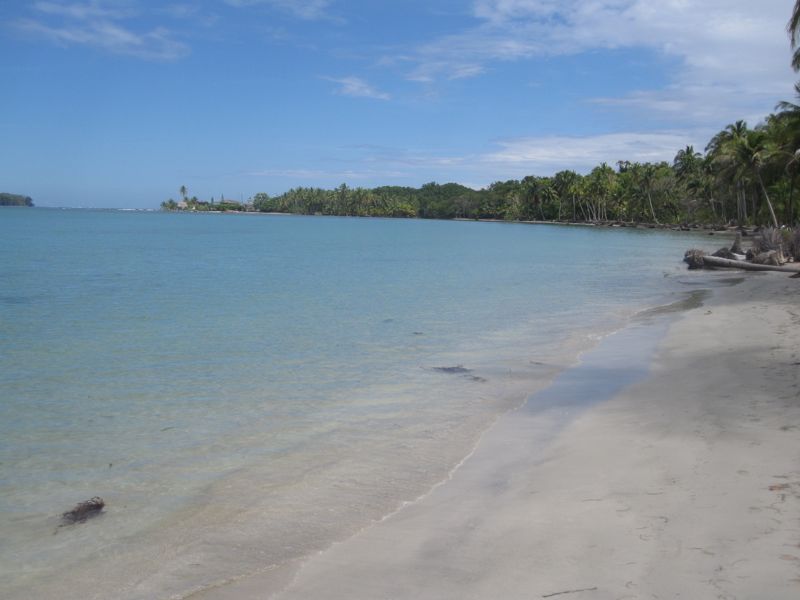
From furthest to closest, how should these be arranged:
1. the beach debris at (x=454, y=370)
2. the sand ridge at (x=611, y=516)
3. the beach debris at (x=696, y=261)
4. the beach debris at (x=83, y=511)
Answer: the beach debris at (x=696, y=261)
the beach debris at (x=454, y=370)
the beach debris at (x=83, y=511)
the sand ridge at (x=611, y=516)

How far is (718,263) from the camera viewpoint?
28484 millimetres

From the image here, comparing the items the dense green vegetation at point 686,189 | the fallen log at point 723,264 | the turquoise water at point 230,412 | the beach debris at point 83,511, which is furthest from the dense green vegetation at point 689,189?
the beach debris at point 83,511

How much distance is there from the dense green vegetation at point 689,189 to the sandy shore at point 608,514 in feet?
72.5

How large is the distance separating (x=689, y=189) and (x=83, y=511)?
95586 mm

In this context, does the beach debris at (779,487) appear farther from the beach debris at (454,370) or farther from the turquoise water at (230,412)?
the beach debris at (454,370)

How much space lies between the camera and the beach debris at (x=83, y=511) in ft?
16.1

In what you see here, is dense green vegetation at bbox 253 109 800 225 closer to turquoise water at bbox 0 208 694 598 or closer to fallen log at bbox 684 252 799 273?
fallen log at bbox 684 252 799 273

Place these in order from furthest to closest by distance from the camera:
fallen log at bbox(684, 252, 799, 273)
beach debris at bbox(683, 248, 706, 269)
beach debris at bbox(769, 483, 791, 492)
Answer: beach debris at bbox(683, 248, 706, 269)
fallen log at bbox(684, 252, 799, 273)
beach debris at bbox(769, 483, 791, 492)

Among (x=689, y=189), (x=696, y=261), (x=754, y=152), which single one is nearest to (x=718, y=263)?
(x=696, y=261)

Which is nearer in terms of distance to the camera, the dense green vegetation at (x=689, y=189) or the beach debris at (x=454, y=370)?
the beach debris at (x=454, y=370)

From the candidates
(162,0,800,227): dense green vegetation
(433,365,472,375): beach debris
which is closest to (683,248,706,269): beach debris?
(162,0,800,227): dense green vegetation

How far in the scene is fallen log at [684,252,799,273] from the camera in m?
24.7

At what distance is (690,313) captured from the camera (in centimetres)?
1529

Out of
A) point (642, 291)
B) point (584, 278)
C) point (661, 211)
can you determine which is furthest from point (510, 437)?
point (661, 211)
